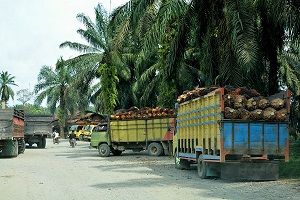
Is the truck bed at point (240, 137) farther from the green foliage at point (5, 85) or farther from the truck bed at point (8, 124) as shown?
the green foliage at point (5, 85)

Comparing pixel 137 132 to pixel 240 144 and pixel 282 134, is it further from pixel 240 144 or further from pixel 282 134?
pixel 282 134

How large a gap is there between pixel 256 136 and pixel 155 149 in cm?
1447

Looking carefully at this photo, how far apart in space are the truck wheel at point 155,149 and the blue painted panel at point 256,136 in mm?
14248

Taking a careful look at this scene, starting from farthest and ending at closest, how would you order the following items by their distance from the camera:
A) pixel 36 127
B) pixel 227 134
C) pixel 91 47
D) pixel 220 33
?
pixel 91 47 → pixel 36 127 → pixel 220 33 → pixel 227 134

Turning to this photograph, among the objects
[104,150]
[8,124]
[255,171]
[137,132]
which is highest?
[8,124]

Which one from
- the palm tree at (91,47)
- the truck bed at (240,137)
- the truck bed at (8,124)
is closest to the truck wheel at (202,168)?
the truck bed at (240,137)

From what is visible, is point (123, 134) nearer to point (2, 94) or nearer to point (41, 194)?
point (41, 194)

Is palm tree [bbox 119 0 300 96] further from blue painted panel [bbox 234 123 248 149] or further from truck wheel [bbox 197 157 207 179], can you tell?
truck wheel [bbox 197 157 207 179]

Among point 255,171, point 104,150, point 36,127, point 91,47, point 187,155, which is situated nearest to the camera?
point 255,171

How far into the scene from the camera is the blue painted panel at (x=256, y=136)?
46.7ft

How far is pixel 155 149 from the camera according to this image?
2841 cm

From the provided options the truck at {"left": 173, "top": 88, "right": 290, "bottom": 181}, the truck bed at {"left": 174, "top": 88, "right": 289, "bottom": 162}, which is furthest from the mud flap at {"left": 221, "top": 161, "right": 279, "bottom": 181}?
the truck bed at {"left": 174, "top": 88, "right": 289, "bottom": 162}

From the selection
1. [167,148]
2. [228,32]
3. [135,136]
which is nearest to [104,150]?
[135,136]

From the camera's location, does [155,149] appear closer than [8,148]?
No
